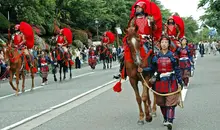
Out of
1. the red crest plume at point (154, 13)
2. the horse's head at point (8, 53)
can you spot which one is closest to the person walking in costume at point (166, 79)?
the red crest plume at point (154, 13)

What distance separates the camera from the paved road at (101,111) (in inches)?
365

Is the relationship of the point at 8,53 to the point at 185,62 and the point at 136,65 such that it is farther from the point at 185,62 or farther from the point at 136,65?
the point at 136,65

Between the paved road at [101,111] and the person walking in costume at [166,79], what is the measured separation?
1.42 feet

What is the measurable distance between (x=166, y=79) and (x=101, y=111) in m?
3.00

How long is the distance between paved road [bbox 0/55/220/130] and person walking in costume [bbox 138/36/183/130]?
0.43 meters

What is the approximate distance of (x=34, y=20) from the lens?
119ft

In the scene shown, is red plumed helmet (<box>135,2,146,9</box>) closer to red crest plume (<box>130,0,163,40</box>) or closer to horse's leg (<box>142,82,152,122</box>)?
red crest plume (<box>130,0,163,40</box>)

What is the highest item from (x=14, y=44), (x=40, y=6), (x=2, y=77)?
(x=40, y=6)

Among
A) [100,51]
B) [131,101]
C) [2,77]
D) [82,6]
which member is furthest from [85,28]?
[131,101]

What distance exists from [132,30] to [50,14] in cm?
3355

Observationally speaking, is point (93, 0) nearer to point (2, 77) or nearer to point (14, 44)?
point (2, 77)

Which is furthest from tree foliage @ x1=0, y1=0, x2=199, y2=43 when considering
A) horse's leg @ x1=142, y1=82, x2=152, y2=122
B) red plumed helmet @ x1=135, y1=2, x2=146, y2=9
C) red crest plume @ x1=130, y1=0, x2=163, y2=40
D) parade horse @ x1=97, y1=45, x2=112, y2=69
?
horse's leg @ x1=142, y1=82, x2=152, y2=122

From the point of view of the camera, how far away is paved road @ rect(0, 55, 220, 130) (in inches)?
365

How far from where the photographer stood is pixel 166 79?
8.73 m
